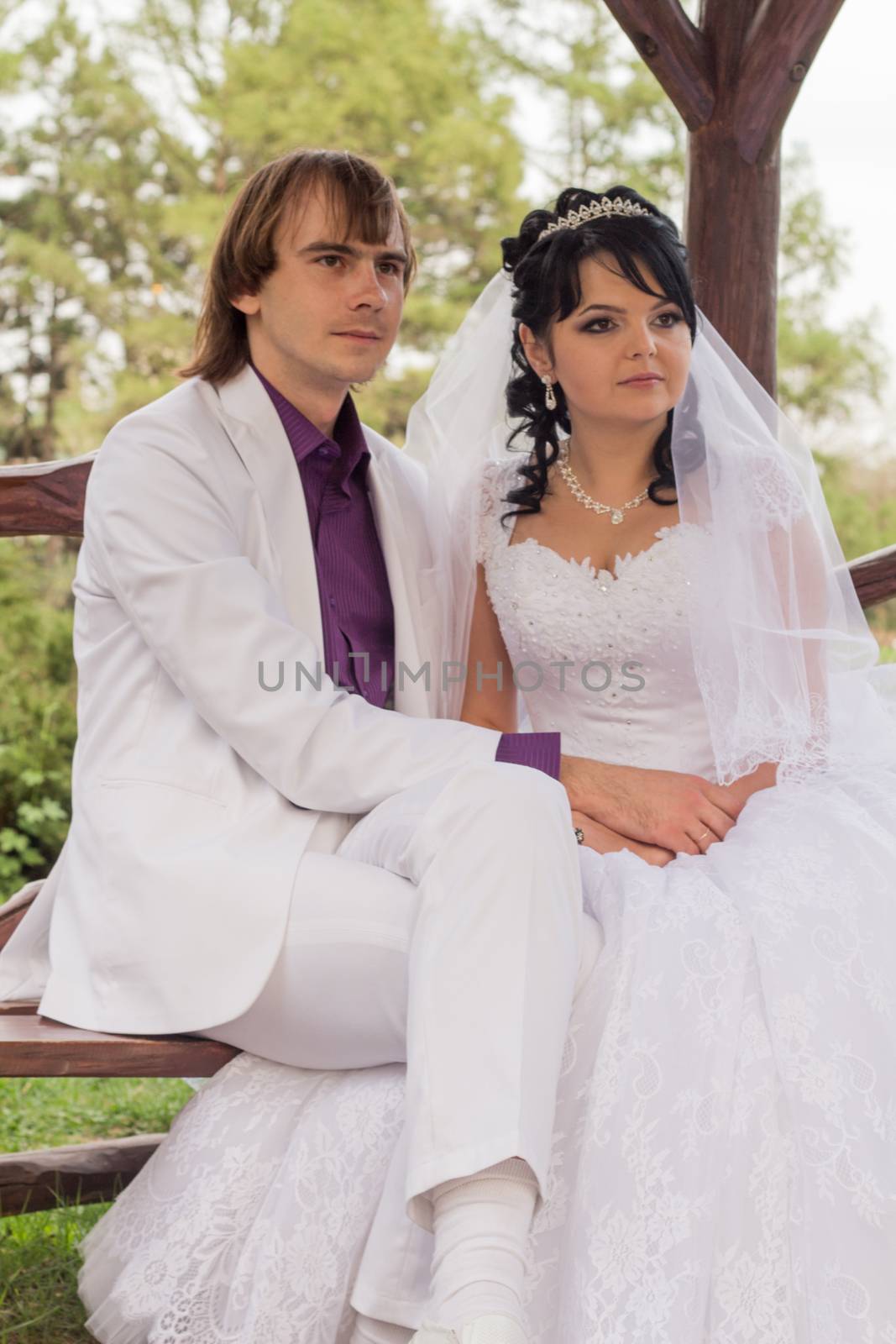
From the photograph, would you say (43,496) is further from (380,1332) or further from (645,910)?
(380,1332)

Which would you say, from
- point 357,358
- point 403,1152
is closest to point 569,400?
point 357,358

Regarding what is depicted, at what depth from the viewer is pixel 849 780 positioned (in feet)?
8.81

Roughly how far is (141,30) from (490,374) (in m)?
9.99

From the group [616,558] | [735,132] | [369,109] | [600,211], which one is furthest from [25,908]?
[369,109]

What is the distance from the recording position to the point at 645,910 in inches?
89.9

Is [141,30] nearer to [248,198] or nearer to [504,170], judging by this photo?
[504,170]

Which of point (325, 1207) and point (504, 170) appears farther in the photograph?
point (504, 170)

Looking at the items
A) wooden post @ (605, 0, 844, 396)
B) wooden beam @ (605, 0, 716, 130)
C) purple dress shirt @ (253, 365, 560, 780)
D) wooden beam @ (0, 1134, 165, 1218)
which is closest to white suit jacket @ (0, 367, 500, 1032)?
purple dress shirt @ (253, 365, 560, 780)

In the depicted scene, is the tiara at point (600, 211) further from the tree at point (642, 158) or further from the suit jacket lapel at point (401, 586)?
the tree at point (642, 158)

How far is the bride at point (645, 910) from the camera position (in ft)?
6.75

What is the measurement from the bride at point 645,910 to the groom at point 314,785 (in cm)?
12

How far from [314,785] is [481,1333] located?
3.25ft

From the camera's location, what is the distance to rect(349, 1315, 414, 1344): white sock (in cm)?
219

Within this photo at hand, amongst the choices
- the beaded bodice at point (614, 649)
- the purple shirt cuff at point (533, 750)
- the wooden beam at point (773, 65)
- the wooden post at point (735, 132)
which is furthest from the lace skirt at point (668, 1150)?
the wooden beam at point (773, 65)
